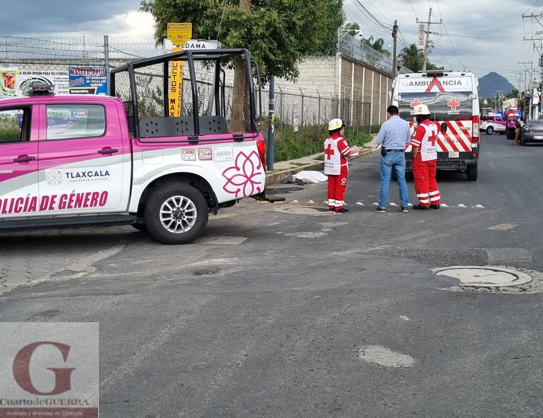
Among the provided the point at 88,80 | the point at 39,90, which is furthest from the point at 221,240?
the point at 88,80

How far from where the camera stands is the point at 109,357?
5016 mm

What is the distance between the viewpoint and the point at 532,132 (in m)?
36.7

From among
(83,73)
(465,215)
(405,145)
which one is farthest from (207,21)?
(465,215)

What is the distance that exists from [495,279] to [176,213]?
3.99 metres

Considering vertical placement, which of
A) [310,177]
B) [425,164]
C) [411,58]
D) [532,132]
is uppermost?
[411,58]

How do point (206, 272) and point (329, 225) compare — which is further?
point (329, 225)

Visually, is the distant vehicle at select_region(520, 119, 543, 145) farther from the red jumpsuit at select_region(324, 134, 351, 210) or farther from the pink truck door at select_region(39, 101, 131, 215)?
the pink truck door at select_region(39, 101, 131, 215)

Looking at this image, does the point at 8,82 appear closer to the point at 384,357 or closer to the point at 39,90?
the point at 39,90

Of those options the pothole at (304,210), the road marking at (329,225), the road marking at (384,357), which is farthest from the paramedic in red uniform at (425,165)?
the road marking at (384,357)

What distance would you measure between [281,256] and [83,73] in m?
7.12

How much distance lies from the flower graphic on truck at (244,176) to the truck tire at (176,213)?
1.38 feet

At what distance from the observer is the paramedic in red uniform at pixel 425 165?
12.6 m

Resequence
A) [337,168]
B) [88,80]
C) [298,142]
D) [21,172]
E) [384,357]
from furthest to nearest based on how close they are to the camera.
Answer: [298,142]
[88,80]
[337,168]
[21,172]
[384,357]

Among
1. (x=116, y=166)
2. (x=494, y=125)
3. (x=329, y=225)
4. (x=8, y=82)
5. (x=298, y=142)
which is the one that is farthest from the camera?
(x=494, y=125)
